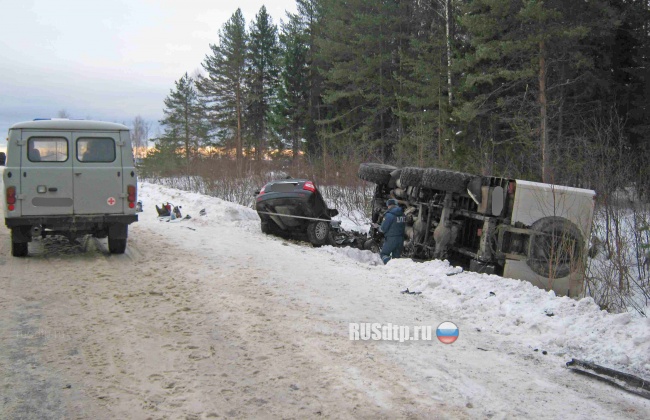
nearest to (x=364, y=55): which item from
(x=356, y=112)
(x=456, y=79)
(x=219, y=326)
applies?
(x=356, y=112)

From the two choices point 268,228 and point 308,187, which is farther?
point 268,228

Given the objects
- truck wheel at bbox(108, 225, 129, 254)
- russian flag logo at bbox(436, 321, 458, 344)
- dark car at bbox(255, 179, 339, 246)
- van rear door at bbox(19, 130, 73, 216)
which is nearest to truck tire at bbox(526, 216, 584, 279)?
russian flag logo at bbox(436, 321, 458, 344)

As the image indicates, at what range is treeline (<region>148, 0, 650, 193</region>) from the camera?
17141 mm

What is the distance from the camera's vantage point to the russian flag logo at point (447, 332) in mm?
5086

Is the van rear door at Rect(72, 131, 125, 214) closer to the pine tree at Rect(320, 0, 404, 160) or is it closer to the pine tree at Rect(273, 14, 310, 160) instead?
the pine tree at Rect(320, 0, 404, 160)

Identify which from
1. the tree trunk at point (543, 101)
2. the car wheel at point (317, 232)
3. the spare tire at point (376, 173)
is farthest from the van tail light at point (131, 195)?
the tree trunk at point (543, 101)

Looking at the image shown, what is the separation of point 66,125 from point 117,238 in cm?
215

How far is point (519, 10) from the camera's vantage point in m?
17.5

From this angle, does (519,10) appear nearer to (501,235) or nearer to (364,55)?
(364,55)

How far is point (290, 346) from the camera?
15.5ft

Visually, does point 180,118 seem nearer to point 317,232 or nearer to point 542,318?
point 317,232

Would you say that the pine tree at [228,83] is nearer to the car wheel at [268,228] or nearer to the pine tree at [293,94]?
the pine tree at [293,94]

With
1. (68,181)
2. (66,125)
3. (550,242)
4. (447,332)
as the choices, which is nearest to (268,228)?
(68,181)

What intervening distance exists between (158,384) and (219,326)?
139 centimetres
